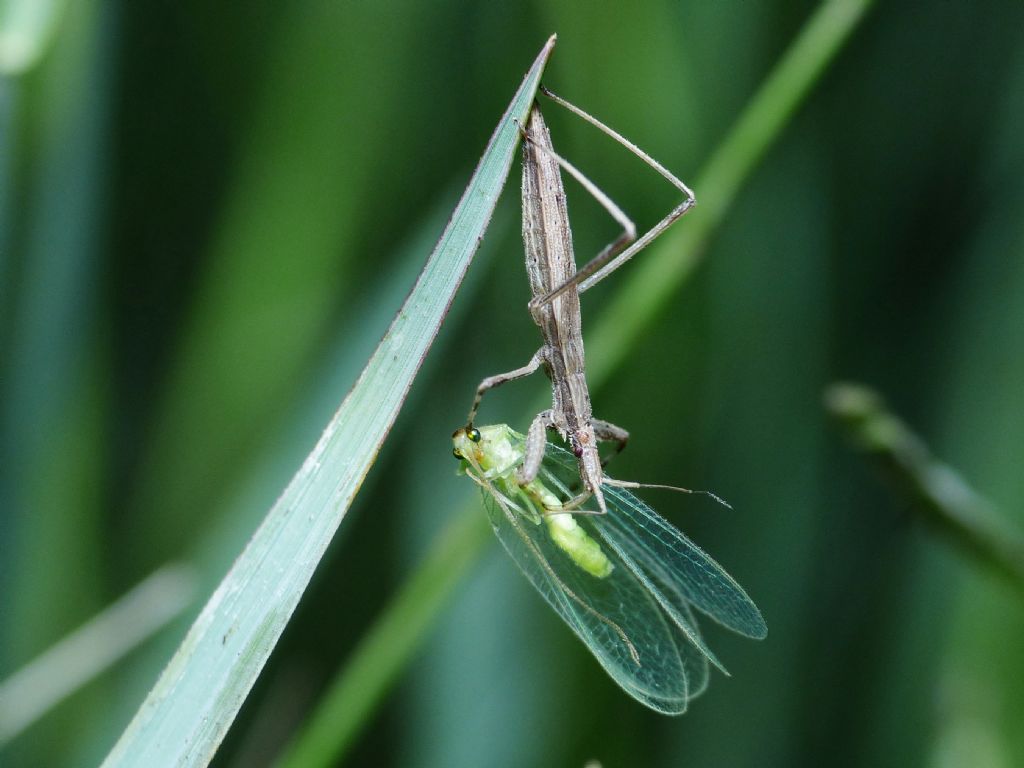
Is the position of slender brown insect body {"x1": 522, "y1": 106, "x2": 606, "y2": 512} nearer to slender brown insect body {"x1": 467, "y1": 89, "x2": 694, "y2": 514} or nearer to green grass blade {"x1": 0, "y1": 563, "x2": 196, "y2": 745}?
slender brown insect body {"x1": 467, "y1": 89, "x2": 694, "y2": 514}

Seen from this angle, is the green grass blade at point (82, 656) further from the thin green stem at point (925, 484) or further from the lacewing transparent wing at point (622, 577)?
the thin green stem at point (925, 484)

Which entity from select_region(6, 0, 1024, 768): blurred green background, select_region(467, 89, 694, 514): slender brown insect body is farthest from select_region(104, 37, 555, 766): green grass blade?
select_region(6, 0, 1024, 768): blurred green background

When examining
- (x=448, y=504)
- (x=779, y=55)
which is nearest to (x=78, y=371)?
(x=448, y=504)

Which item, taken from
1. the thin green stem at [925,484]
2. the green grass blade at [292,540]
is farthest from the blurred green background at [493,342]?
the green grass blade at [292,540]

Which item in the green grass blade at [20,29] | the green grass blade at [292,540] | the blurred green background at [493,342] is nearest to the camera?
the green grass blade at [292,540]

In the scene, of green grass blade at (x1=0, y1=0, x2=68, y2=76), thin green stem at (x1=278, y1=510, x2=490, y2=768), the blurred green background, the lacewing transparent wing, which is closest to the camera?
green grass blade at (x1=0, y1=0, x2=68, y2=76)

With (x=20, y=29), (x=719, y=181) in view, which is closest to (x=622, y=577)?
(x=719, y=181)

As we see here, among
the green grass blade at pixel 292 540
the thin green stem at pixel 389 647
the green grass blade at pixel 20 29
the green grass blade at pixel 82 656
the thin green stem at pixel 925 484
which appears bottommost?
the thin green stem at pixel 925 484
